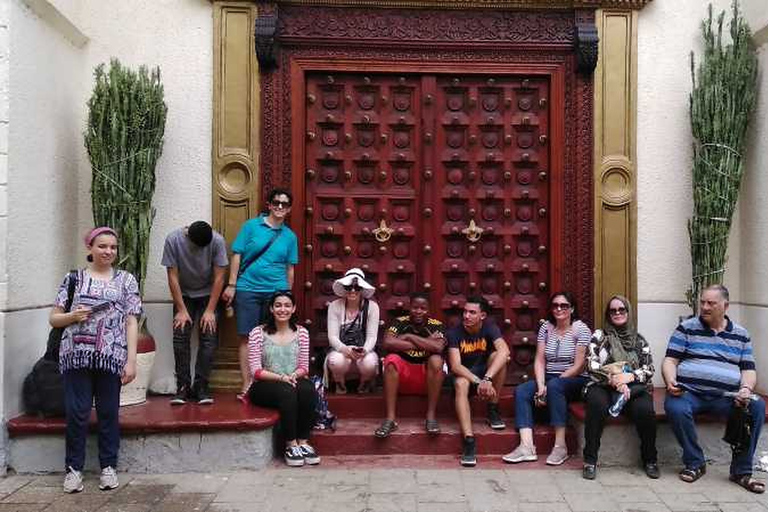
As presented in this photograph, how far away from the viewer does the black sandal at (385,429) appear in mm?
4965

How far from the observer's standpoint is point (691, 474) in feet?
14.9

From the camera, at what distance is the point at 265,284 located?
5.40 meters

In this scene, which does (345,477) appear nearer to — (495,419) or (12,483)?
(495,419)

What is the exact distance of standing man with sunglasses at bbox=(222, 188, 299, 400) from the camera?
5406mm

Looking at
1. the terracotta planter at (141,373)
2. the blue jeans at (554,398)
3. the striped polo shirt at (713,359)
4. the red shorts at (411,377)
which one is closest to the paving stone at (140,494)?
the terracotta planter at (141,373)

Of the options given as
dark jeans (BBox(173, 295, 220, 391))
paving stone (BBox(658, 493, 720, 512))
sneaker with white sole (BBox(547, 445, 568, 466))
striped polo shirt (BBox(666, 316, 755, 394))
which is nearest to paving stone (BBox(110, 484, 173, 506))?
dark jeans (BBox(173, 295, 220, 391))

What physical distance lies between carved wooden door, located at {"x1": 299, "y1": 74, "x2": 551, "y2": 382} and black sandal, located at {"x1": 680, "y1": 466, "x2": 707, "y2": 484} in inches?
67.4

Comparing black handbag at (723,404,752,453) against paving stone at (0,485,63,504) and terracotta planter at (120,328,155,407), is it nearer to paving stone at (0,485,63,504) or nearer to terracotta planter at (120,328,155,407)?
terracotta planter at (120,328,155,407)

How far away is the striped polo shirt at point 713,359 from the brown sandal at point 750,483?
55 centimetres

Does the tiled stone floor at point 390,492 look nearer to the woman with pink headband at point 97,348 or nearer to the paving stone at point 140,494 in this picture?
the paving stone at point 140,494

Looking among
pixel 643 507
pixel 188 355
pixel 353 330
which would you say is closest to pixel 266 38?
pixel 353 330

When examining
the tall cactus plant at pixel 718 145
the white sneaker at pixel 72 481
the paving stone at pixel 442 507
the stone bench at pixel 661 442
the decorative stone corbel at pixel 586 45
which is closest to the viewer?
the paving stone at pixel 442 507

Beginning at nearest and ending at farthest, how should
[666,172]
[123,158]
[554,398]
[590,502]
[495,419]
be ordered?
[590,502] < [554,398] < [495,419] < [123,158] < [666,172]

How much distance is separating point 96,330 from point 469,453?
255cm
